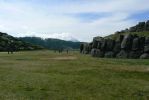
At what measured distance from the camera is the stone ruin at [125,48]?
387 ft

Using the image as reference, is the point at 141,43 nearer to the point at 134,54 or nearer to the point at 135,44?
the point at 135,44

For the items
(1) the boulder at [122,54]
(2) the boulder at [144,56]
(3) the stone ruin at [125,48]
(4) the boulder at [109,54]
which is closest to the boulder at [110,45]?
(3) the stone ruin at [125,48]

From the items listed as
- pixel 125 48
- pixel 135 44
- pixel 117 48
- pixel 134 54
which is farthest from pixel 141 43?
pixel 117 48

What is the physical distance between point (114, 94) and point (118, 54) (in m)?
90.1

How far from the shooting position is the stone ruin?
11788cm

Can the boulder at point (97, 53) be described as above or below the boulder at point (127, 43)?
below

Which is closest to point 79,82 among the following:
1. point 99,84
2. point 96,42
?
point 99,84

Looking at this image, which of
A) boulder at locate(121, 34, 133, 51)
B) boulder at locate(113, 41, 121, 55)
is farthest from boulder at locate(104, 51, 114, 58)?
boulder at locate(121, 34, 133, 51)

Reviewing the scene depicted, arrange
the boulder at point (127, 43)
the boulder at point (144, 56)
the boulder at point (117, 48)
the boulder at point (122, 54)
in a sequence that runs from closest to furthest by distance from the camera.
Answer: the boulder at point (144, 56) → the boulder at point (122, 54) → the boulder at point (127, 43) → the boulder at point (117, 48)

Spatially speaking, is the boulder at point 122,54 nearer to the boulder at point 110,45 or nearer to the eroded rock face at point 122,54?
the eroded rock face at point 122,54

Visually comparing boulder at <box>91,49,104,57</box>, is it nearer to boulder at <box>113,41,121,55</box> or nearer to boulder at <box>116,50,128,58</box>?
boulder at <box>113,41,121,55</box>

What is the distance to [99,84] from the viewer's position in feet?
138

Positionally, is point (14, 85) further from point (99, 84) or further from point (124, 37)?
point (124, 37)

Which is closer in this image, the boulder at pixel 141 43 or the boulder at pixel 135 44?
the boulder at pixel 141 43
